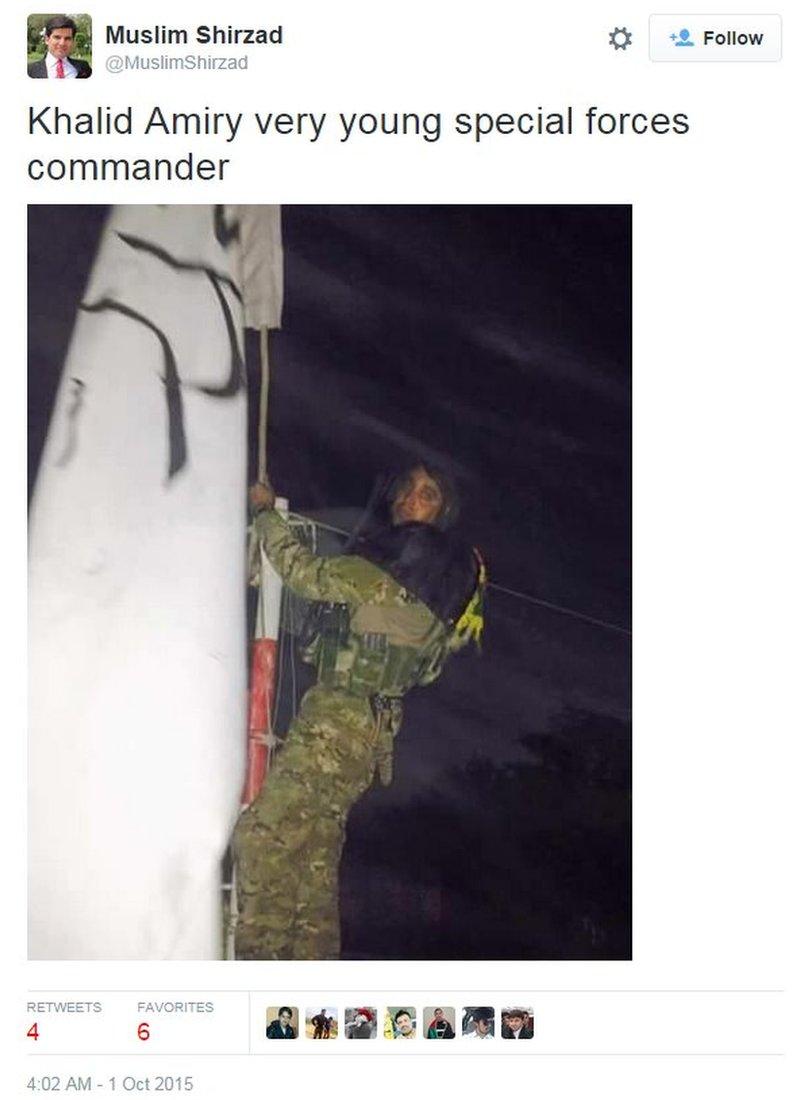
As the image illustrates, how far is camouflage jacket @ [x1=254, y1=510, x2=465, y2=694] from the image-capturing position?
1.70 metres

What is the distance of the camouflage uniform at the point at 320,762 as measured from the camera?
170 centimetres

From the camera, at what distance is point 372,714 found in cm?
174

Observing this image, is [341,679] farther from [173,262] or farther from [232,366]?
[173,262]

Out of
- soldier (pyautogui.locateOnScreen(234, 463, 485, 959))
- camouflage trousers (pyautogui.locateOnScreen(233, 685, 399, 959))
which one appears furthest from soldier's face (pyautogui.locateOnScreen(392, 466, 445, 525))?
camouflage trousers (pyautogui.locateOnScreen(233, 685, 399, 959))
